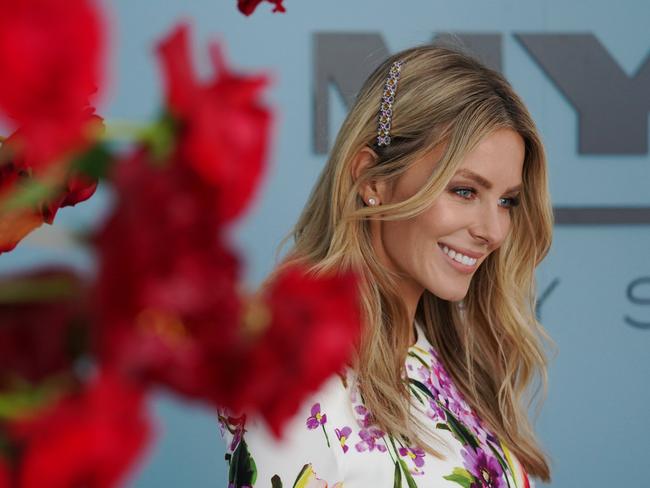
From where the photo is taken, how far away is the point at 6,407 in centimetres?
→ 17

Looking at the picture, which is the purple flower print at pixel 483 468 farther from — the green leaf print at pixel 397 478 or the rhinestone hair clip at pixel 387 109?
the rhinestone hair clip at pixel 387 109

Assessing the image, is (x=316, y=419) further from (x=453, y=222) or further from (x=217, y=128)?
(x=217, y=128)

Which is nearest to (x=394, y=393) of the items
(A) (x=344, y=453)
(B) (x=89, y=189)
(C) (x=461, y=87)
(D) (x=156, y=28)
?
(A) (x=344, y=453)

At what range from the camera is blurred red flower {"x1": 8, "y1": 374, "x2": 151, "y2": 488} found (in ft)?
0.48

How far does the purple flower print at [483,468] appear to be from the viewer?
139cm

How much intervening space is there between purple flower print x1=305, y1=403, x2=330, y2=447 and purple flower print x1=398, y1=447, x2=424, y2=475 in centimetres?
12

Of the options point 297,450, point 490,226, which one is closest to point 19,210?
point 297,450

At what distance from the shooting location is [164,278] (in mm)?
165

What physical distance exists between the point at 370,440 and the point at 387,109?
0.47 m

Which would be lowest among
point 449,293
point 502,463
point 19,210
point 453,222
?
point 502,463

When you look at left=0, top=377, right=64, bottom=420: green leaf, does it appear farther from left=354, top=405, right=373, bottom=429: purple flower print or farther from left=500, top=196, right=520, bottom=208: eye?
left=500, top=196, right=520, bottom=208: eye

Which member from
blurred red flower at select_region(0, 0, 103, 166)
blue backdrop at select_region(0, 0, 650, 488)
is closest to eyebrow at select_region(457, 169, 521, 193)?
blue backdrop at select_region(0, 0, 650, 488)

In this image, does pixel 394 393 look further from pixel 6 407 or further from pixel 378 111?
pixel 6 407

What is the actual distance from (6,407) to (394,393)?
1.22 meters
